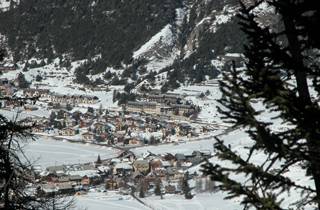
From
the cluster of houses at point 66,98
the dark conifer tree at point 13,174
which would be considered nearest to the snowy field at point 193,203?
the dark conifer tree at point 13,174

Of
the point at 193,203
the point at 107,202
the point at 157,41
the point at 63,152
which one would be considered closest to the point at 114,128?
the point at 63,152

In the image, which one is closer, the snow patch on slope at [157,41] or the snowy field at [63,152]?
the snowy field at [63,152]

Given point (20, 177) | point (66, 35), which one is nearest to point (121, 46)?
point (66, 35)

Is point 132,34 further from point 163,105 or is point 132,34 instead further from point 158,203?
point 158,203

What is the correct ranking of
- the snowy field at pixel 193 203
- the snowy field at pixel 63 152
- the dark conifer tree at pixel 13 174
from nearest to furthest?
the dark conifer tree at pixel 13 174 → the snowy field at pixel 193 203 → the snowy field at pixel 63 152

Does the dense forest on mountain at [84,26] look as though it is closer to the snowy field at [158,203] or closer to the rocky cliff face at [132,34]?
the rocky cliff face at [132,34]

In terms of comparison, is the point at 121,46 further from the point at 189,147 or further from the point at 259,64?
the point at 259,64
